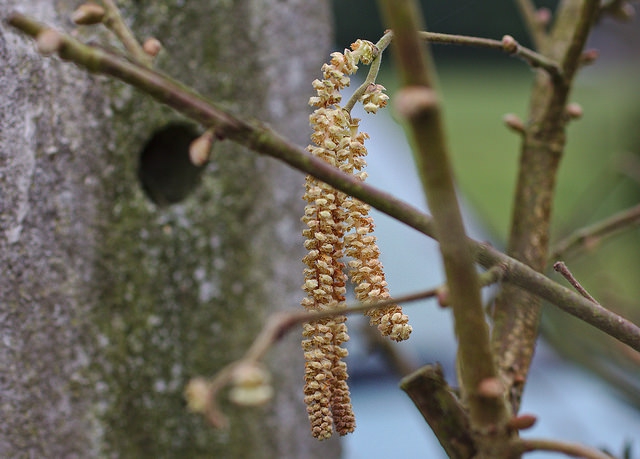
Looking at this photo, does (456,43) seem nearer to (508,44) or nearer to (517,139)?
(508,44)

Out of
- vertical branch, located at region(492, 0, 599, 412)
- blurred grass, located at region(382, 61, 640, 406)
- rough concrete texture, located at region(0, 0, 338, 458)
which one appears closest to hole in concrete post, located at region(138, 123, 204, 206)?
rough concrete texture, located at region(0, 0, 338, 458)

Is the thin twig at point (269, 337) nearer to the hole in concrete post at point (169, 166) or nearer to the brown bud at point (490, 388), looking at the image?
the brown bud at point (490, 388)

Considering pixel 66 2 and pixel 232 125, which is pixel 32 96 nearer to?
pixel 66 2

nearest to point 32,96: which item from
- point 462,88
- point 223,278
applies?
point 223,278

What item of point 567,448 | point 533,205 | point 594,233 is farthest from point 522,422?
point 594,233

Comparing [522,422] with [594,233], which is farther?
[594,233]

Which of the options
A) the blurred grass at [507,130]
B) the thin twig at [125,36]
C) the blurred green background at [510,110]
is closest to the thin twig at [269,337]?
the thin twig at [125,36]

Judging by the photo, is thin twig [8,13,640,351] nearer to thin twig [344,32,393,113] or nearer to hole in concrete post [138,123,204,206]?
thin twig [344,32,393,113]
